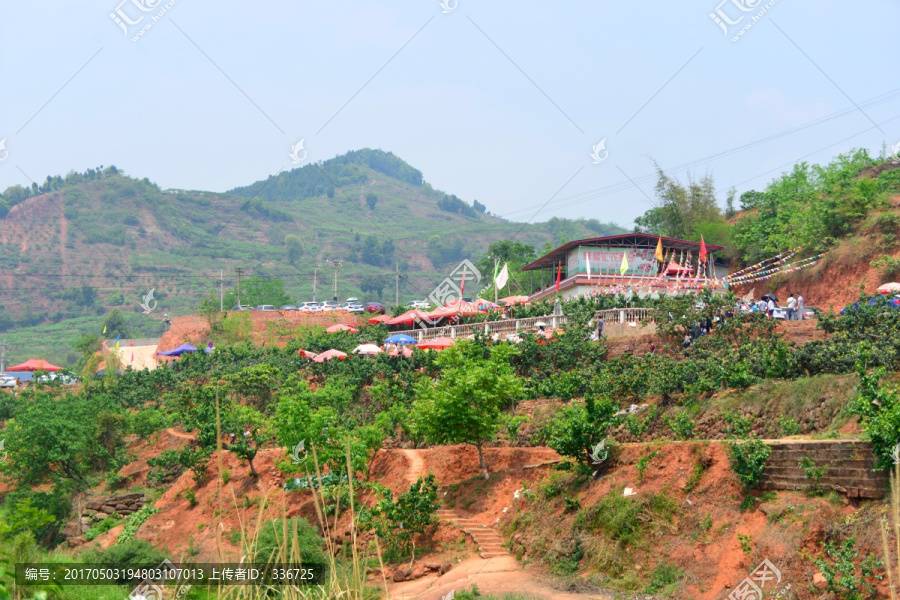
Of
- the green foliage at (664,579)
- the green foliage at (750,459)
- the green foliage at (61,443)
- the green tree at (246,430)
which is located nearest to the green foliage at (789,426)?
the green foliage at (750,459)

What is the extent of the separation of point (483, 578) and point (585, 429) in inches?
147

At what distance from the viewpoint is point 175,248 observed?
12719cm

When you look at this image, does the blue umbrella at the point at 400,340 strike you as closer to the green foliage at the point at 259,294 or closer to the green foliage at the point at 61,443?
the green foliage at the point at 61,443

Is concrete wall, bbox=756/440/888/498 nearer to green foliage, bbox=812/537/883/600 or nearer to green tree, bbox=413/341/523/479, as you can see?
green foliage, bbox=812/537/883/600

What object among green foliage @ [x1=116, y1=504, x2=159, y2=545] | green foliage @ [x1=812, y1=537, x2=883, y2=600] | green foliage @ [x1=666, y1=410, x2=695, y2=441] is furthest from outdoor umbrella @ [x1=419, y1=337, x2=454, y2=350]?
green foliage @ [x1=812, y1=537, x2=883, y2=600]

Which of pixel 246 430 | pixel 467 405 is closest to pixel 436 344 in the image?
pixel 246 430

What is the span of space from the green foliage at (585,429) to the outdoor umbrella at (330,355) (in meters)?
17.6

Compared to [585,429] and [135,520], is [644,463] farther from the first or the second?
[135,520]

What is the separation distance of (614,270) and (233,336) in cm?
2297

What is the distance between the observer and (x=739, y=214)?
5312cm

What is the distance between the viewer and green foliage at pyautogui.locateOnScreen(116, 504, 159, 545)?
26625mm

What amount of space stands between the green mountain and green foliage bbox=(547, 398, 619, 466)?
77.2m

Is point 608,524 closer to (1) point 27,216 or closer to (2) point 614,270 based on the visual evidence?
(2) point 614,270

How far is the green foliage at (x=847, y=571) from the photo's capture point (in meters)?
11.2
